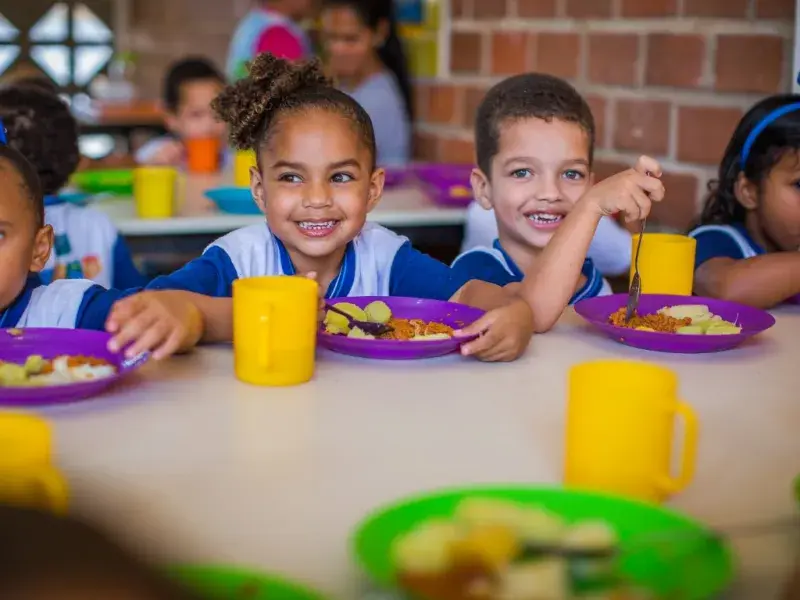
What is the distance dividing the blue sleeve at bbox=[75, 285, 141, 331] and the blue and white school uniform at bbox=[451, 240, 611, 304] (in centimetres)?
67

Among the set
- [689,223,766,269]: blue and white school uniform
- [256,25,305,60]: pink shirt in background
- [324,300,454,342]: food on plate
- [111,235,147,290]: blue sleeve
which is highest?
[256,25,305,60]: pink shirt in background

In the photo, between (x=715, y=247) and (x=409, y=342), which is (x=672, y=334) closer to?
(x=409, y=342)

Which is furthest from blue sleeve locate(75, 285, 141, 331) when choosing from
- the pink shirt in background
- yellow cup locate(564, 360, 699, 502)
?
the pink shirt in background

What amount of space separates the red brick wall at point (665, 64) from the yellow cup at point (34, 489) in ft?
6.79

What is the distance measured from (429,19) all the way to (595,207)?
2845 mm

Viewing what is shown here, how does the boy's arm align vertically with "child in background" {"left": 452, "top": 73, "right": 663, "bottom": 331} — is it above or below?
below

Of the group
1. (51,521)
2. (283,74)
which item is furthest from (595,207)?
(51,521)

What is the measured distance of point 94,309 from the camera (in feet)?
5.11

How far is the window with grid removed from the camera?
7.09 m

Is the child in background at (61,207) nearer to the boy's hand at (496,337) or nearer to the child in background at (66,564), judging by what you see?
the boy's hand at (496,337)

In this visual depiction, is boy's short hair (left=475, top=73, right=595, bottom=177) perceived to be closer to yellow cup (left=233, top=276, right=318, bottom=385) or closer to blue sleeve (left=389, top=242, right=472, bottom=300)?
blue sleeve (left=389, top=242, right=472, bottom=300)

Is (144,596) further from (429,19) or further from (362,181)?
(429,19)

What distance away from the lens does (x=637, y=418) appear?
98 centimetres

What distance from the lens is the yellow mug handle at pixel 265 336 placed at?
1289 mm
